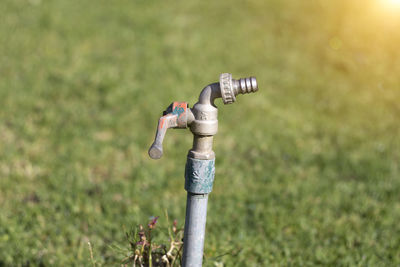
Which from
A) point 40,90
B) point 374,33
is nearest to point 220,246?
point 40,90

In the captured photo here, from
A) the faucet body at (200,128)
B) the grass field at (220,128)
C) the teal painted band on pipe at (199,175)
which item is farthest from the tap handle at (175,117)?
the grass field at (220,128)

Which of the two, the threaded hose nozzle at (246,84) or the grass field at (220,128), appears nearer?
the threaded hose nozzle at (246,84)

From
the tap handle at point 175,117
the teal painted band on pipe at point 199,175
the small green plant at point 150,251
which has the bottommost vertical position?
the small green plant at point 150,251

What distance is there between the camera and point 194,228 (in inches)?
87.1

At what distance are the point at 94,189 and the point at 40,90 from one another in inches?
93.2

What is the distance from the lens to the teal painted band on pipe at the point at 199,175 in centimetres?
214

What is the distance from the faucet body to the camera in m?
2.06

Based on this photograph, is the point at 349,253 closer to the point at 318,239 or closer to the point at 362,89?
the point at 318,239

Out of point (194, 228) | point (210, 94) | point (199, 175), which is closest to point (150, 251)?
point (194, 228)

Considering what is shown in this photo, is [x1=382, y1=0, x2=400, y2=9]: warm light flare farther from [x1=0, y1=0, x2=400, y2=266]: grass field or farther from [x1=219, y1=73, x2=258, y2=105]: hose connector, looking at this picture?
[x1=219, y1=73, x2=258, y2=105]: hose connector

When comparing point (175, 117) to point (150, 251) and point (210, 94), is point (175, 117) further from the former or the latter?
point (150, 251)

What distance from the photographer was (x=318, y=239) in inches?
148

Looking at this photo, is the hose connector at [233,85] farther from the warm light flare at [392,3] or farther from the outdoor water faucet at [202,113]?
the warm light flare at [392,3]

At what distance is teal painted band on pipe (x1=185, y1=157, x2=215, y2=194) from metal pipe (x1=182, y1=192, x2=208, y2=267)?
1.8 inches
